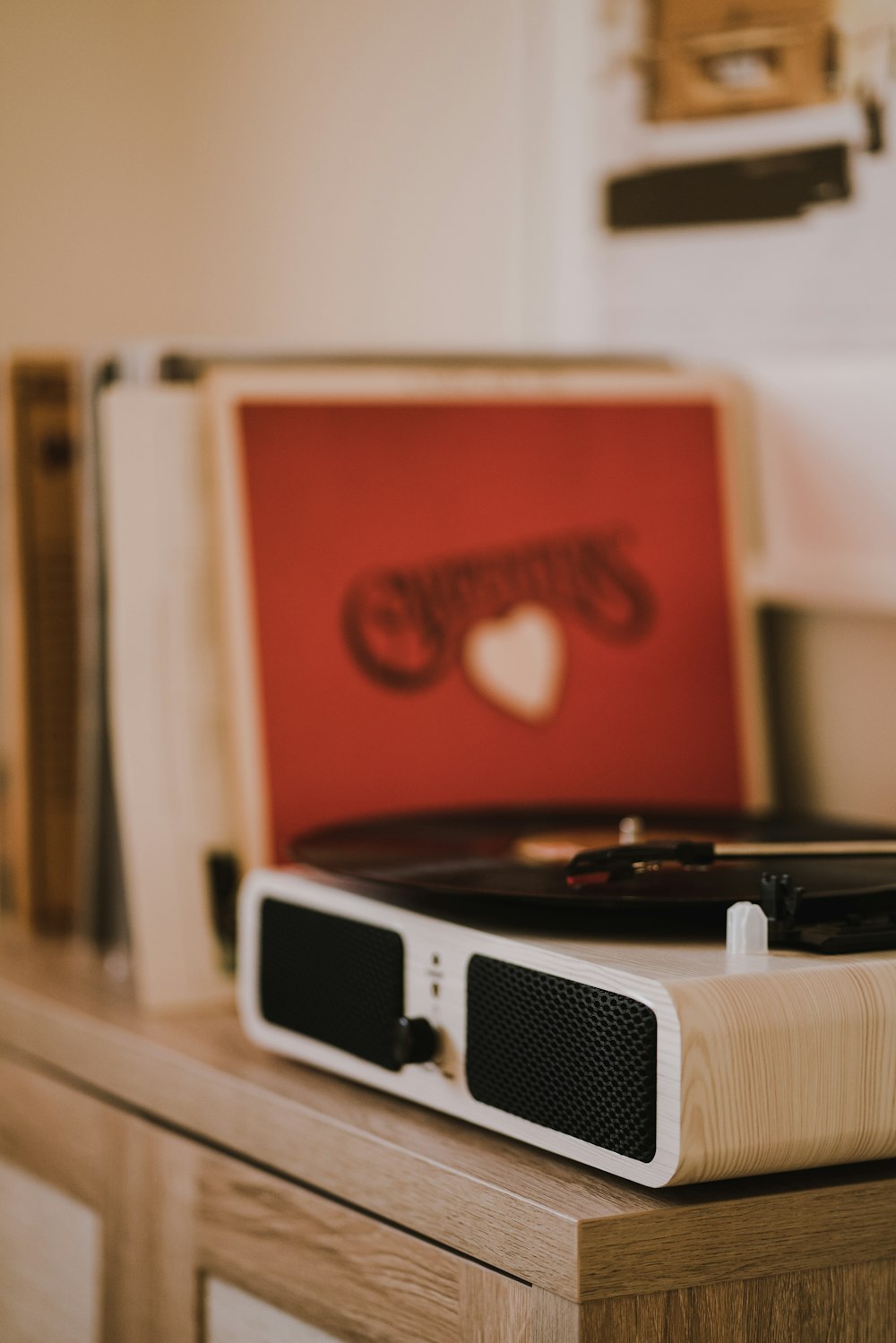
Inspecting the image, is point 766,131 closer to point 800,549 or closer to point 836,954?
point 800,549

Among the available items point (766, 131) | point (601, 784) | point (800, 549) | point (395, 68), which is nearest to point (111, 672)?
point (601, 784)

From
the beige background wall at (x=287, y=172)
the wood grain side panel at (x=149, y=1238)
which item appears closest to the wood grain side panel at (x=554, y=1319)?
the wood grain side panel at (x=149, y=1238)

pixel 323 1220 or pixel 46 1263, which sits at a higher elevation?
pixel 323 1220

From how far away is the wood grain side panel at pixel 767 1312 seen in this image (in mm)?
582

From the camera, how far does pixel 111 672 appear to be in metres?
0.97

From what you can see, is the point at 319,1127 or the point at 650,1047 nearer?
the point at 650,1047

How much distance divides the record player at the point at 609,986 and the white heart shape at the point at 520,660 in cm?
19

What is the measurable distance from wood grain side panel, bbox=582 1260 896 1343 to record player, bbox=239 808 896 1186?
5 cm

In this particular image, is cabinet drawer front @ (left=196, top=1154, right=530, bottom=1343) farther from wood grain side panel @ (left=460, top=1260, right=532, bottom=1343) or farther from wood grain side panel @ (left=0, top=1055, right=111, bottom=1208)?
wood grain side panel @ (left=0, top=1055, right=111, bottom=1208)

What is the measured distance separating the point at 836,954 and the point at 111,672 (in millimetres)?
519

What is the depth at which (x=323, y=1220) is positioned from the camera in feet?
2.35

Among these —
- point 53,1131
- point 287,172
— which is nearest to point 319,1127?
point 53,1131

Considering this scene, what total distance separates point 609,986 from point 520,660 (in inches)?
18.0

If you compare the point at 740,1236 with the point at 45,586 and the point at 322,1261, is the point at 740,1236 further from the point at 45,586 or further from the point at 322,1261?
the point at 45,586
